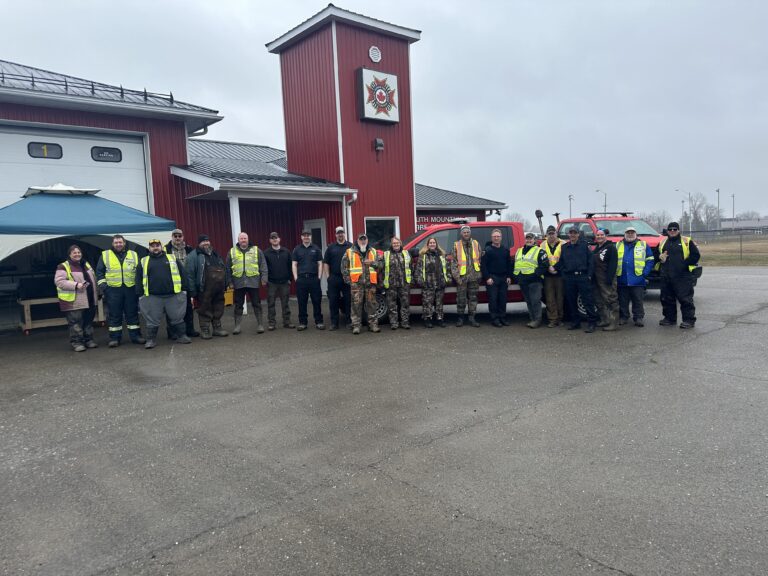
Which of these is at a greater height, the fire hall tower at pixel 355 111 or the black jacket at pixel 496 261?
the fire hall tower at pixel 355 111

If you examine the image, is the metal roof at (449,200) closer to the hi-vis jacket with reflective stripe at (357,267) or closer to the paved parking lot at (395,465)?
the hi-vis jacket with reflective stripe at (357,267)

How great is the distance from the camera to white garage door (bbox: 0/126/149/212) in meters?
10.8

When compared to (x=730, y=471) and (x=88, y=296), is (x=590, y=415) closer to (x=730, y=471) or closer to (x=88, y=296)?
(x=730, y=471)

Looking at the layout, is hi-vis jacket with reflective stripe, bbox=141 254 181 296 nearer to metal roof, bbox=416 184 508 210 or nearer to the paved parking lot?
the paved parking lot

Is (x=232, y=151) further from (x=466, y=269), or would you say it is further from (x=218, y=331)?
(x=466, y=269)

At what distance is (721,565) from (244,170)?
1351cm

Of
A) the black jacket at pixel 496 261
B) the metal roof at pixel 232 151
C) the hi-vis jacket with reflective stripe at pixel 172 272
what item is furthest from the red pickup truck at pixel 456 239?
the metal roof at pixel 232 151

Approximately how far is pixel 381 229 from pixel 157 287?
7567 mm

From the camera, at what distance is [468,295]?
384 inches

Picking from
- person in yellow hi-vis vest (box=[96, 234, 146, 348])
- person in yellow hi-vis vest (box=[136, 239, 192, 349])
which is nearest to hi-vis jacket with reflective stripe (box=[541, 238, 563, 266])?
person in yellow hi-vis vest (box=[136, 239, 192, 349])

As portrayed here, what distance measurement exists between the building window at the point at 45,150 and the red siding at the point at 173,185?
88 cm

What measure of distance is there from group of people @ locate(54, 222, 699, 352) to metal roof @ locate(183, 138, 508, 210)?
3.03m

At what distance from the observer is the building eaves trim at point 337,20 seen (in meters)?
13.5

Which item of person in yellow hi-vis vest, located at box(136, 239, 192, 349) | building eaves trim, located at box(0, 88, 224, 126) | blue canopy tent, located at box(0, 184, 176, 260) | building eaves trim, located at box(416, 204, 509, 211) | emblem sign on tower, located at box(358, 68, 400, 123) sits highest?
emblem sign on tower, located at box(358, 68, 400, 123)
